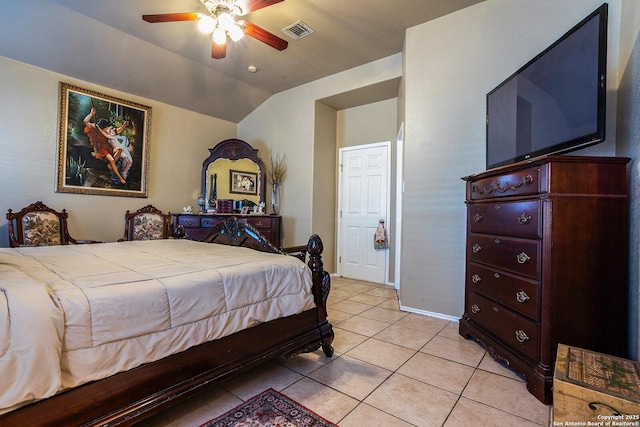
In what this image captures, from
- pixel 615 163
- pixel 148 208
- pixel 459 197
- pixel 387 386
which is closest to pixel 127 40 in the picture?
pixel 148 208

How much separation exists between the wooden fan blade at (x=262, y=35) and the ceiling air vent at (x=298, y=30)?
587 mm

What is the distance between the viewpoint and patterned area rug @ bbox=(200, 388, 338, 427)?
1.38 metres

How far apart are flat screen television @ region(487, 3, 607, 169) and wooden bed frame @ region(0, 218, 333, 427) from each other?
1.62 meters

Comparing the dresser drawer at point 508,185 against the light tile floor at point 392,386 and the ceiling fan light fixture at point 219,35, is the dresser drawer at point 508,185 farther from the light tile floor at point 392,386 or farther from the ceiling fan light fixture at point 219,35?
the ceiling fan light fixture at point 219,35

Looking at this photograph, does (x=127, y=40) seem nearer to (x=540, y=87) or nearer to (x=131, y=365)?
(x=131, y=365)

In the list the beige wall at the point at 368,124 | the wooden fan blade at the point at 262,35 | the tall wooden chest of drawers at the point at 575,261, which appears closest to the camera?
the tall wooden chest of drawers at the point at 575,261

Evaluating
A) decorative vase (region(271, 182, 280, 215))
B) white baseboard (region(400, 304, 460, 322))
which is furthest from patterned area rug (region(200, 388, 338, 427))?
decorative vase (region(271, 182, 280, 215))

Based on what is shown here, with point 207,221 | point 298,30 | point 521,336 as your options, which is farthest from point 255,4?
point 207,221

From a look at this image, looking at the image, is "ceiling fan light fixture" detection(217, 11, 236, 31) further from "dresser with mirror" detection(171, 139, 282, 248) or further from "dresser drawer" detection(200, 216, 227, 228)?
"dresser drawer" detection(200, 216, 227, 228)

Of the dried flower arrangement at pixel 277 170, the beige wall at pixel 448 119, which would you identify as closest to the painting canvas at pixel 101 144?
the dried flower arrangement at pixel 277 170

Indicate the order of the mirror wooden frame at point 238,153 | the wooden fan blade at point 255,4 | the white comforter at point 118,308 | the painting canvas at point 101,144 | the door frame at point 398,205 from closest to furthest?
the white comforter at point 118,308, the wooden fan blade at point 255,4, the painting canvas at point 101,144, the door frame at point 398,205, the mirror wooden frame at point 238,153

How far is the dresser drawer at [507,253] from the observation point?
1.68 meters

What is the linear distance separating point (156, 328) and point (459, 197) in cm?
259

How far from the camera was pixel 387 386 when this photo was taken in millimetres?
1720
